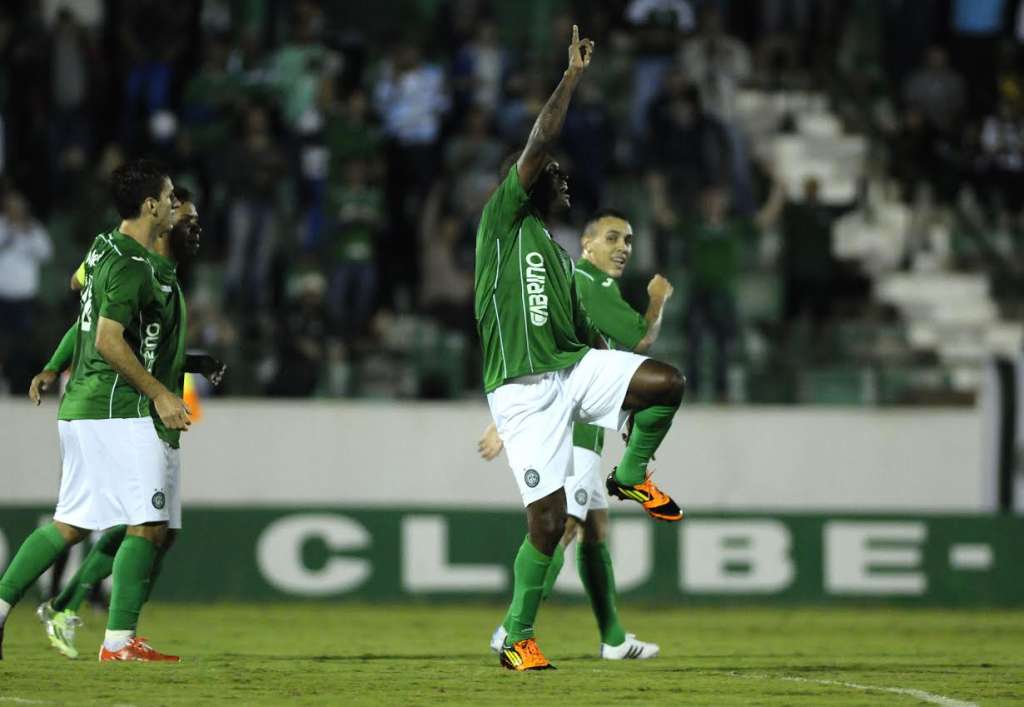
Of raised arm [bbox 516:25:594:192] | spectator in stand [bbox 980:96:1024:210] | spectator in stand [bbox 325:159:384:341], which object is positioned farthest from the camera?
spectator in stand [bbox 980:96:1024:210]

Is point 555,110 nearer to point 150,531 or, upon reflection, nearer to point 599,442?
point 599,442

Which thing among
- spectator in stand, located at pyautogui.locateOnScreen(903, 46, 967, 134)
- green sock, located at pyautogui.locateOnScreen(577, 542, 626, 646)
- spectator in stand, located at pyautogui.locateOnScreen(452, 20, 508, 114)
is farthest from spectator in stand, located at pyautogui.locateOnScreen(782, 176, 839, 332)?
green sock, located at pyautogui.locateOnScreen(577, 542, 626, 646)

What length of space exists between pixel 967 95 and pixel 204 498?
368 inches

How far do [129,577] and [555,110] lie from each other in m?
2.98

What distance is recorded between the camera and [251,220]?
1695 centimetres

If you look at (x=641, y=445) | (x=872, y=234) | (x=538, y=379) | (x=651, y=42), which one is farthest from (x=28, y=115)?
(x=641, y=445)

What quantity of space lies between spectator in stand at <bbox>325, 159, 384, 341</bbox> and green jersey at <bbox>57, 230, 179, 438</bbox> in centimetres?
713

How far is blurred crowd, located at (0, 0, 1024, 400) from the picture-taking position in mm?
16297

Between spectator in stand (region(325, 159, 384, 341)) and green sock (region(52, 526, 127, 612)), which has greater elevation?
spectator in stand (region(325, 159, 384, 341))

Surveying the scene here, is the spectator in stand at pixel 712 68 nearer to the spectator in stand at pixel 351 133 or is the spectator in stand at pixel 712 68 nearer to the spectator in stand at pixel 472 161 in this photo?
the spectator in stand at pixel 472 161

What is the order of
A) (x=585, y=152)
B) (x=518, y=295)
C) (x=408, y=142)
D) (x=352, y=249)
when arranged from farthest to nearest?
(x=408, y=142) → (x=585, y=152) → (x=352, y=249) → (x=518, y=295)

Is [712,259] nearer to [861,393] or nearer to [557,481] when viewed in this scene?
[861,393]

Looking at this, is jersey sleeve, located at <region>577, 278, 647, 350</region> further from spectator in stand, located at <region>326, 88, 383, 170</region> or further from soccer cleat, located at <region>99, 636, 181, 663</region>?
spectator in stand, located at <region>326, 88, 383, 170</region>

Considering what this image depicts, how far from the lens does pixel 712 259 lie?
1655 centimetres
